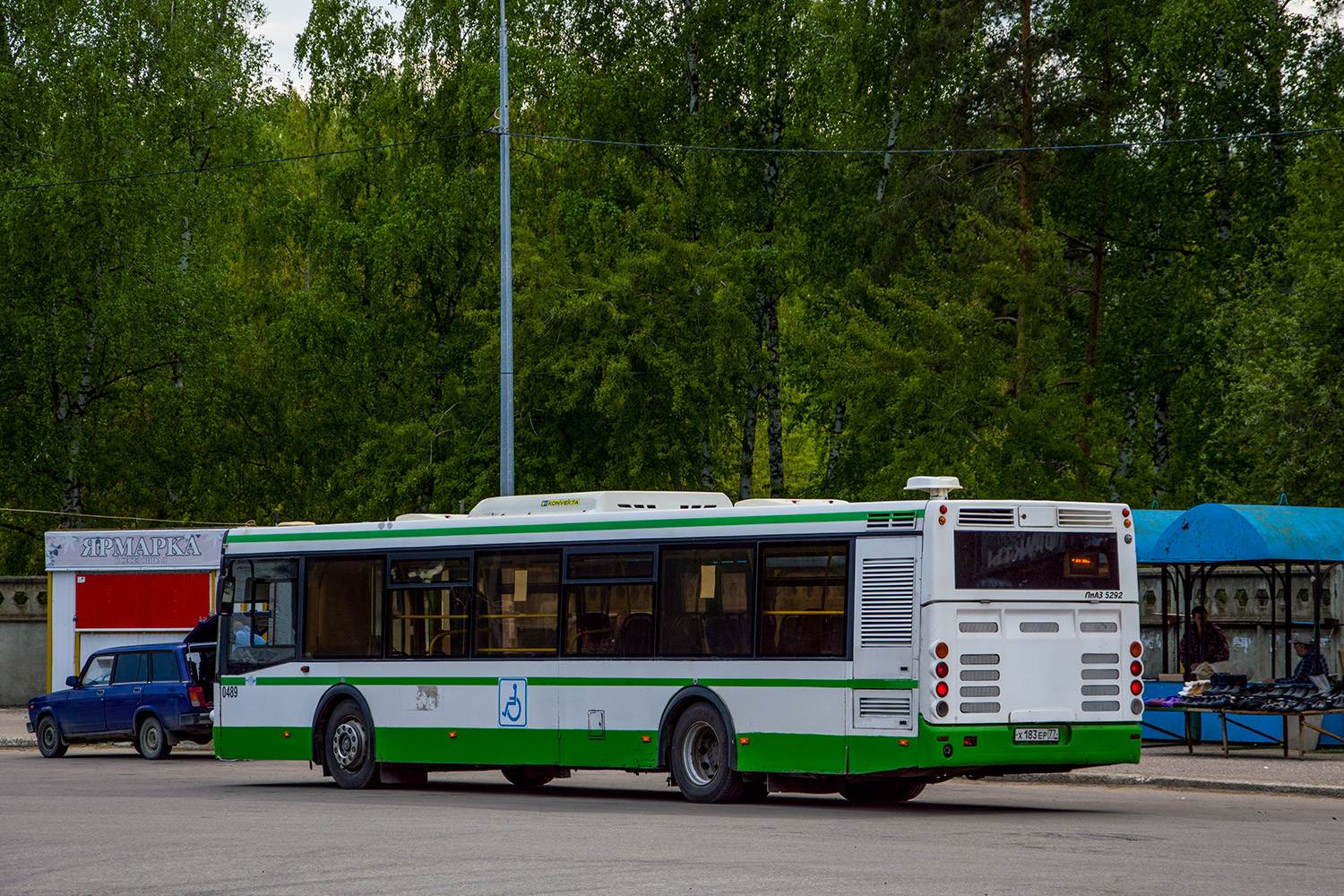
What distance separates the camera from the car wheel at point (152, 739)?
1047 inches

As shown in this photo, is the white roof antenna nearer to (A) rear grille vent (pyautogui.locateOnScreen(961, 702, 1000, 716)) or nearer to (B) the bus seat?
(A) rear grille vent (pyautogui.locateOnScreen(961, 702, 1000, 716))

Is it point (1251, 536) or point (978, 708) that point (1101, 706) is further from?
point (1251, 536)

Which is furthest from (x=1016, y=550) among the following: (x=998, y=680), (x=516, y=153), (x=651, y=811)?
(x=516, y=153)

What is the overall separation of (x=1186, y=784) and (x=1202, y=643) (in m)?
5.33

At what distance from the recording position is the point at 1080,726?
1644 centimetres

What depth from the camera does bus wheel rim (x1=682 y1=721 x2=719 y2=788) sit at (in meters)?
17.3

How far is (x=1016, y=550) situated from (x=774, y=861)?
5.44 meters

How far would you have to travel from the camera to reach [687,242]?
39500mm

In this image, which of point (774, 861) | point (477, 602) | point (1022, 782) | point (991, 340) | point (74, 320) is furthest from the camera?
point (74, 320)

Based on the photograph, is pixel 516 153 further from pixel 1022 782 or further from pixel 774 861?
pixel 774 861

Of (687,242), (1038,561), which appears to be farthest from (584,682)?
(687,242)

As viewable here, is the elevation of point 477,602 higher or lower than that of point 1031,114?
lower

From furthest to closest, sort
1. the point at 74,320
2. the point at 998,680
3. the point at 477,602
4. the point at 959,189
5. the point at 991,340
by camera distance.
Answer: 1. the point at 74,320
2. the point at 959,189
3. the point at 991,340
4. the point at 477,602
5. the point at 998,680

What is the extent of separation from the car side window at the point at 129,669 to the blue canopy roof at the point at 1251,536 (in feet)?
45.5
